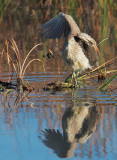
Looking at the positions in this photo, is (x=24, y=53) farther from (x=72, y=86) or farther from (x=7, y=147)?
(x=7, y=147)

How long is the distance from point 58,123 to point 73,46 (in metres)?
2.51

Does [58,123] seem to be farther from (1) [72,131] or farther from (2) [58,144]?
(2) [58,144]

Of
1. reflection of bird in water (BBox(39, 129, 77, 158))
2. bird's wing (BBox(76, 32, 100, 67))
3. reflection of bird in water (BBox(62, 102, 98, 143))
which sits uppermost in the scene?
bird's wing (BBox(76, 32, 100, 67))

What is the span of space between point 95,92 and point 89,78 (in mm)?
1313

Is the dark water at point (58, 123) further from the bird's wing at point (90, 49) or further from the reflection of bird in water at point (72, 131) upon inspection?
the bird's wing at point (90, 49)

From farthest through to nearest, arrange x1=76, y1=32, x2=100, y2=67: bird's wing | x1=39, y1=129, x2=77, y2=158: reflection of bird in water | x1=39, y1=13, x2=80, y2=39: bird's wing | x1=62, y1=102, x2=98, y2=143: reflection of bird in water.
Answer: x1=39, y1=13, x2=80, y2=39: bird's wing < x1=76, y1=32, x2=100, y2=67: bird's wing < x1=62, y1=102, x2=98, y2=143: reflection of bird in water < x1=39, y1=129, x2=77, y2=158: reflection of bird in water

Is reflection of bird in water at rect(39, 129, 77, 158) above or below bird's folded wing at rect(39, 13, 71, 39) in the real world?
below

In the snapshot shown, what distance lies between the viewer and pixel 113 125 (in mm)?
4238

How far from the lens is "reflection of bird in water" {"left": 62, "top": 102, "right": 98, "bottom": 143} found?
3.98m

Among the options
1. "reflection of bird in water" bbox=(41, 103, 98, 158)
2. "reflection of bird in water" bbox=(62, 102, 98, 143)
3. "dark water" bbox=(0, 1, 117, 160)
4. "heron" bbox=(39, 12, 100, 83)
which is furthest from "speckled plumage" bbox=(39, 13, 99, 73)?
"reflection of bird in water" bbox=(41, 103, 98, 158)

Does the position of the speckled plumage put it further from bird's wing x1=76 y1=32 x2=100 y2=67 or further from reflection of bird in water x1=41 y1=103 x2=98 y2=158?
reflection of bird in water x1=41 y1=103 x2=98 y2=158

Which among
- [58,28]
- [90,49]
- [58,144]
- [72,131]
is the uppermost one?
[58,28]

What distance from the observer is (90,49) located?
6742mm

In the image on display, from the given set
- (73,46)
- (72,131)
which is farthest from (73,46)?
(72,131)
